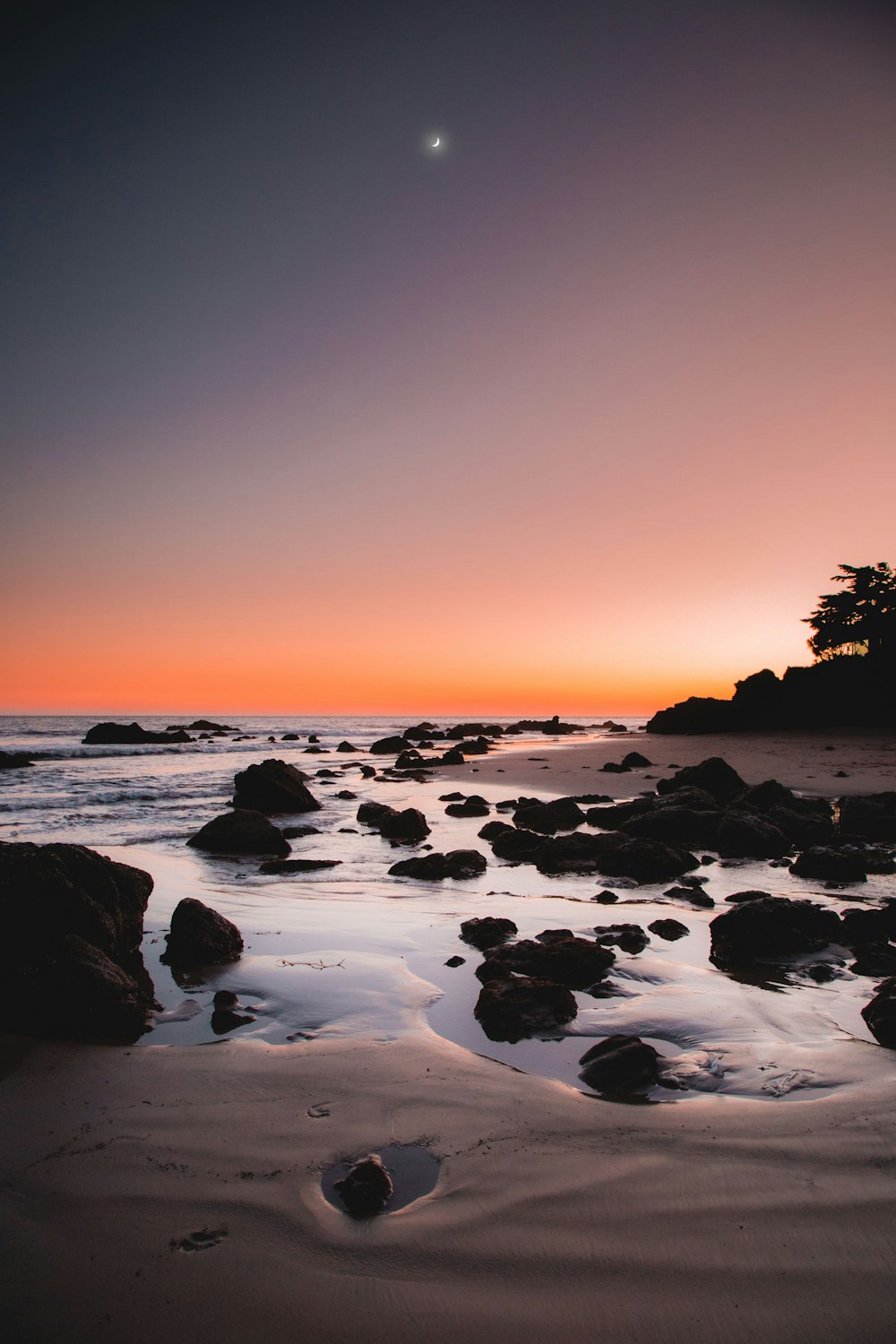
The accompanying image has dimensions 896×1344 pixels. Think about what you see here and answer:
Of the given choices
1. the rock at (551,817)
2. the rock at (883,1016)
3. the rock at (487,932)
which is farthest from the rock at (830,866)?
the rock at (551,817)

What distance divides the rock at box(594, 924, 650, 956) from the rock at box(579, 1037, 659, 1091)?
6.63 feet

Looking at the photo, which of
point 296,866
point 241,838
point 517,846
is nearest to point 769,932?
point 517,846

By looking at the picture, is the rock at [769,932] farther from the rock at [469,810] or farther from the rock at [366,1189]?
the rock at [469,810]

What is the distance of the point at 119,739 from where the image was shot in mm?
53469

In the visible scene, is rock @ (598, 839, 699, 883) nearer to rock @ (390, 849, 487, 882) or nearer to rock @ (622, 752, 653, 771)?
rock @ (390, 849, 487, 882)

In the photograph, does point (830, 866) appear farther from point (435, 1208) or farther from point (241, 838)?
point (241, 838)

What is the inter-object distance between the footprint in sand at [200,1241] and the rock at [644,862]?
22.8 ft

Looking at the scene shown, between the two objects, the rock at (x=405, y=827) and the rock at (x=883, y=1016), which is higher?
the rock at (x=883, y=1016)

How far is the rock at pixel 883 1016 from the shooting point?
152 inches

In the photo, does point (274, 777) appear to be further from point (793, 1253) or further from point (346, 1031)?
point (793, 1253)

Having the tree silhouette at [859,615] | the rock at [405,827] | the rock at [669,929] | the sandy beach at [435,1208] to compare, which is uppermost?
the tree silhouette at [859,615]

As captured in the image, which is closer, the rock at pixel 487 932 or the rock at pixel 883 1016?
the rock at pixel 883 1016

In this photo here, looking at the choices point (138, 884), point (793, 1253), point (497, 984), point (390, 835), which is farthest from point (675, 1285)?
point (390, 835)

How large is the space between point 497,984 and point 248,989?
2.00 m
